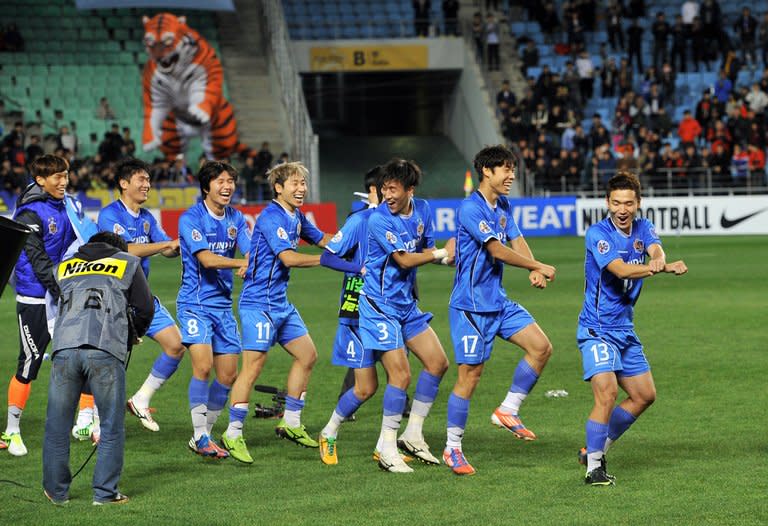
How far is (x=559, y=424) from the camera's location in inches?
411

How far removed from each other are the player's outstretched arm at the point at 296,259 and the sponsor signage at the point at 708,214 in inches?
951

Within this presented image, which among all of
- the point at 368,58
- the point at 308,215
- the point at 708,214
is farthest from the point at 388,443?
the point at 368,58

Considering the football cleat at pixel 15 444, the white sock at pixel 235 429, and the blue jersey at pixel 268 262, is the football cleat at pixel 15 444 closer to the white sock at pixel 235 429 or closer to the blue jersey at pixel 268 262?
the white sock at pixel 235 429

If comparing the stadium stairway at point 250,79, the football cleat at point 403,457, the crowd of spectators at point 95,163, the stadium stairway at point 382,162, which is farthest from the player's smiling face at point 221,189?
the stadium stairway at point 250,79

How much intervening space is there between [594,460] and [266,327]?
8.64ft

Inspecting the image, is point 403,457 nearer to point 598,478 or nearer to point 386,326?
point 386,326

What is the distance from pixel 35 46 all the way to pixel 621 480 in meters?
35.4

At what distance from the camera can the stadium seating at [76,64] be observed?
38.5 m

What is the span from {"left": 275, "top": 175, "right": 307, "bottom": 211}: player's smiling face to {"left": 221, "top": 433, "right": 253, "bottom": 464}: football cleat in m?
1.74

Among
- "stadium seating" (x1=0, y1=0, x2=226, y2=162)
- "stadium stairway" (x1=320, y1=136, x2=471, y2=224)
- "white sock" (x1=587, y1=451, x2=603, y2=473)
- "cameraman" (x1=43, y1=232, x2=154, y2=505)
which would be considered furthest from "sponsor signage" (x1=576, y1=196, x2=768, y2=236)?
"cameraman" (x1=43, y1=232, x2=154, y2=505)

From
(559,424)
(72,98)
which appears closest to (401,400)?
(559,424)

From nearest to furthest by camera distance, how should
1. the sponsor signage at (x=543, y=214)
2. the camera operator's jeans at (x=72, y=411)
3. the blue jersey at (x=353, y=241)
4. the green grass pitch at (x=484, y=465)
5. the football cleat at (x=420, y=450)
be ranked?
1. the green grass pitch at (x=484, y=465)
2. the camera operator's jeans at (x=72, y=411)
3. the football cleat at (x=420, y=450)
4. the blue jersey at (x=353, y=241)
5. the sponsor signage at (x=543, y=214)

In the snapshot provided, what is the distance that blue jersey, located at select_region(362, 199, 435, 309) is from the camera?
29.0 ft

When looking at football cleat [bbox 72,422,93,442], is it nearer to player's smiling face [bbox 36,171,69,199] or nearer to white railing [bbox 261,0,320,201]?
player's smiling face [bbox 36,171,69,199]
